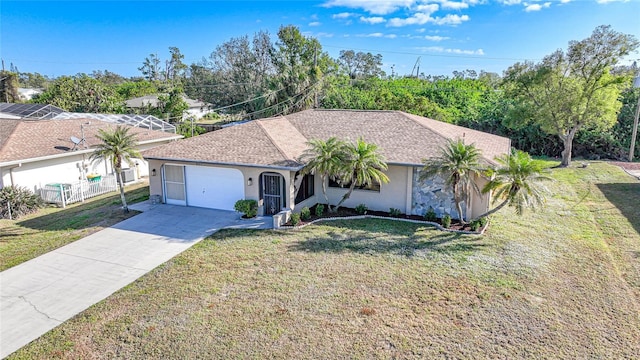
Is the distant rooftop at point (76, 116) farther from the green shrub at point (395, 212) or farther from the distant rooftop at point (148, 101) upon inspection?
the green shrub at point (395, 212)

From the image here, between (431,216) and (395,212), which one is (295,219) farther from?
(431,216)

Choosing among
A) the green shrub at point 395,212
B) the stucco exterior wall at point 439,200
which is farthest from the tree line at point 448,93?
the green shrub at point 395,212

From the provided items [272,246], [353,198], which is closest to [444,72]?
[353,198]

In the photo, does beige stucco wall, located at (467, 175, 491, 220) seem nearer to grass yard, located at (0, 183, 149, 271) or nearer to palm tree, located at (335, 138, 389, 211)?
palm tree, located at (335, 138, 389, 211)

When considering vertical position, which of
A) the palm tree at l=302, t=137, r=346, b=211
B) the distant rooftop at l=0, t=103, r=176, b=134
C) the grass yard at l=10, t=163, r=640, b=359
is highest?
the distant rooftop at l=0, t=103, r=176, b=134

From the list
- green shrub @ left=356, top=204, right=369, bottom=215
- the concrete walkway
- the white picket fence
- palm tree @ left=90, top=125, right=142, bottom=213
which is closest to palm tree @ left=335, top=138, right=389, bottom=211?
green shrub @ left=356, top=204, right=369, bottom=215

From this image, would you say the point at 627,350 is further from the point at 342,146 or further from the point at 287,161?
the point at 287,161

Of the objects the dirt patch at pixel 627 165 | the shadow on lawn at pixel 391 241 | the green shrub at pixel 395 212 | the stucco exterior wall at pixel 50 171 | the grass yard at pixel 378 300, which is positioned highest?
the stucco exterior wall at pixel 50 171
